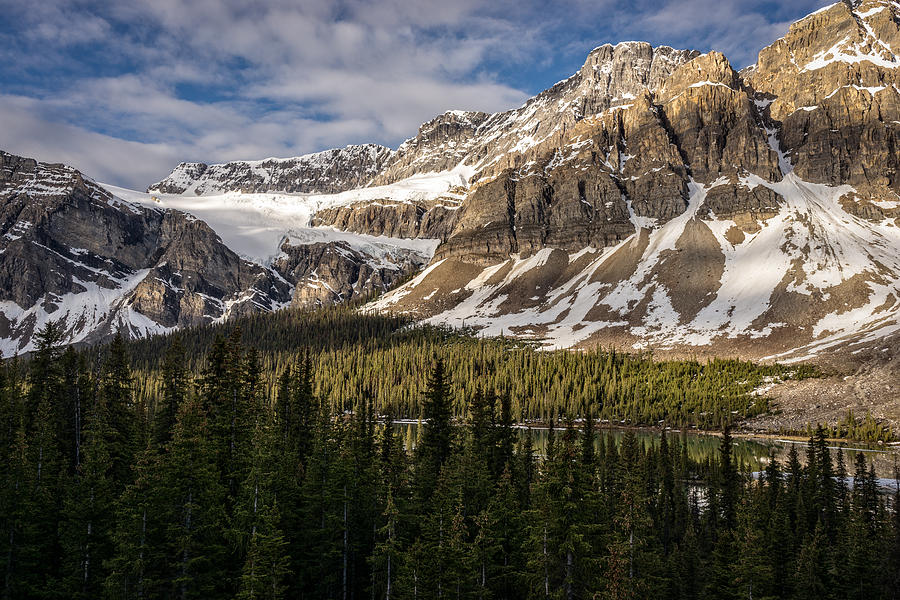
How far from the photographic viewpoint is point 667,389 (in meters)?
138

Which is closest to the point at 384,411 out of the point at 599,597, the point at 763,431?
the point at 763,431

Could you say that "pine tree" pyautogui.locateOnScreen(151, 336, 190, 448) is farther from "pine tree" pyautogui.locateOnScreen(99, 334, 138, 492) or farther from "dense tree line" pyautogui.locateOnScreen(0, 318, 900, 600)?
"pine tree" pyautogui.locateOnScreen(99, 334, 138, 492)

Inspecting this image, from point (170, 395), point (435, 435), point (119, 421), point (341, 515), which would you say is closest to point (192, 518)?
point (341, 515)

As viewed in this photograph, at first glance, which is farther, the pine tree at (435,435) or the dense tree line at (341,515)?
the pine tree at (435,435)

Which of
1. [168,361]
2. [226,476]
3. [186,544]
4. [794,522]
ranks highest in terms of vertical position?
[168,361]

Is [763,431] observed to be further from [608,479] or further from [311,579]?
[311,579]

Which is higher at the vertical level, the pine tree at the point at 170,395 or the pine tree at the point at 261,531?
the pine tree at the point at 170,395

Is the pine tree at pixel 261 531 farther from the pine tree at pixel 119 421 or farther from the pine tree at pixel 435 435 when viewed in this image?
the pine tree at pixel 435 435

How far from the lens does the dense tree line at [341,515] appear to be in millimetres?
30156

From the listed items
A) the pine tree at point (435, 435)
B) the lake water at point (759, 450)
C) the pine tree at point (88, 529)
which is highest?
the pine tree at point (435, 435)

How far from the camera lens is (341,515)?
1502 inches

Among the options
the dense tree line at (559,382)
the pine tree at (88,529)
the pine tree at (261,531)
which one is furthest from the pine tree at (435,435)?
the dense tree line at (559,382)

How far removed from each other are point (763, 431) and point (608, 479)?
8737cm

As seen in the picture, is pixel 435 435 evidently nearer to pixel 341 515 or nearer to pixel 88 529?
pixel 341 515
